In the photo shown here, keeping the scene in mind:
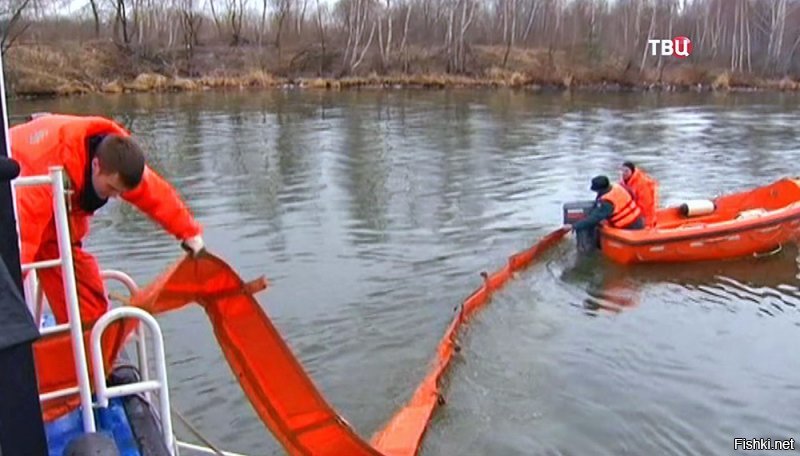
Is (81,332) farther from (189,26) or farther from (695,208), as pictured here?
(189,26)

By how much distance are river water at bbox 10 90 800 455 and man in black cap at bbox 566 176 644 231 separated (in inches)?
24.5

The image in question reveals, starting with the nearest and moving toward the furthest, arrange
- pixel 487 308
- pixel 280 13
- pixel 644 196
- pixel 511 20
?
pixel 487 308
pixel 644 196
pixel 511 20
pixel 280 13

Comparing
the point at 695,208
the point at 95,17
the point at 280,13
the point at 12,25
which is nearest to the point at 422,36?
the point at 280,13

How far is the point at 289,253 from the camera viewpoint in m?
11.2

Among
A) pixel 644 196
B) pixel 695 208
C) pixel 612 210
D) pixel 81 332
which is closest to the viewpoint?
pixel 81 332

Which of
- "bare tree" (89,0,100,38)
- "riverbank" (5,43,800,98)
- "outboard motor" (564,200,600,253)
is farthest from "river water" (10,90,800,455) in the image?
"bare tree" (89,0,100,38)

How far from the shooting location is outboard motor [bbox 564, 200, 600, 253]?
1090 centimetres

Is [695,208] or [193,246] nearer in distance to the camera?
[193,246]

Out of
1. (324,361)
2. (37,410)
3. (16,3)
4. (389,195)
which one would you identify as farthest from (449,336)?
(16,3)

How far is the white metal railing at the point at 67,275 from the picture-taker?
9.32 ft

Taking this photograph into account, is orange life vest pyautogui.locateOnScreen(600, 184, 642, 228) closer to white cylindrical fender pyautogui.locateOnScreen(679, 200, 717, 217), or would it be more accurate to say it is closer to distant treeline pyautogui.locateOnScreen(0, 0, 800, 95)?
white cylindrical fender pyautogui.locateOnScreen(679, 200, 717, 217)

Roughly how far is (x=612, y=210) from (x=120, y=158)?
842 cm

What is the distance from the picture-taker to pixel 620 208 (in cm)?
1063

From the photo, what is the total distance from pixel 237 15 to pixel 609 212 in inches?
1953
